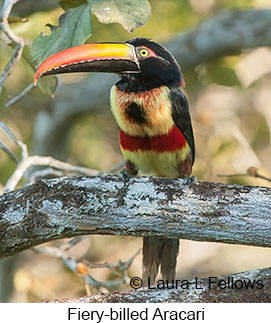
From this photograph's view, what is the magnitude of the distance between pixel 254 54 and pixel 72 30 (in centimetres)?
384

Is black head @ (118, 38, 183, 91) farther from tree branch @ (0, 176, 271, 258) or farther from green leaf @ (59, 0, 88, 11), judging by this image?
tree branch @ (0, 176, 271, 258)

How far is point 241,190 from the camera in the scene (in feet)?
9.63

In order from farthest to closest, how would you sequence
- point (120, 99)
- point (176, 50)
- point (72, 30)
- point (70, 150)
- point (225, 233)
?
point (70, 150) → point (176, 50) → point (120, 99) → point (72, 30) → point (225, 233)

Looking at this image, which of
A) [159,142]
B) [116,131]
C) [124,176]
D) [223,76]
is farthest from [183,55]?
[124,176]

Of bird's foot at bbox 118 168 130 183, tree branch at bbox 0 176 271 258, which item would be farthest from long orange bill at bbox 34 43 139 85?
tree branch at bbox 0 176 271 258

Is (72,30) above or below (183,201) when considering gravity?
above

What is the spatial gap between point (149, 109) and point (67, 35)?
2.37 ft

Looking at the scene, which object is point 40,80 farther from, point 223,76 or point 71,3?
point 223,76

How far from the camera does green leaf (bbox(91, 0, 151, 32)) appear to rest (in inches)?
121

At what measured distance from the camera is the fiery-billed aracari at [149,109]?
144 inches

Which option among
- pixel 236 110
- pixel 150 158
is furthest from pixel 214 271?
pixel 150 158

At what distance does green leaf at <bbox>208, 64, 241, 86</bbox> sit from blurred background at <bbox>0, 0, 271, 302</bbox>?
0.01m

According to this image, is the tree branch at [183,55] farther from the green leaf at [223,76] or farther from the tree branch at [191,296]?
the tree branch at [191,296]
